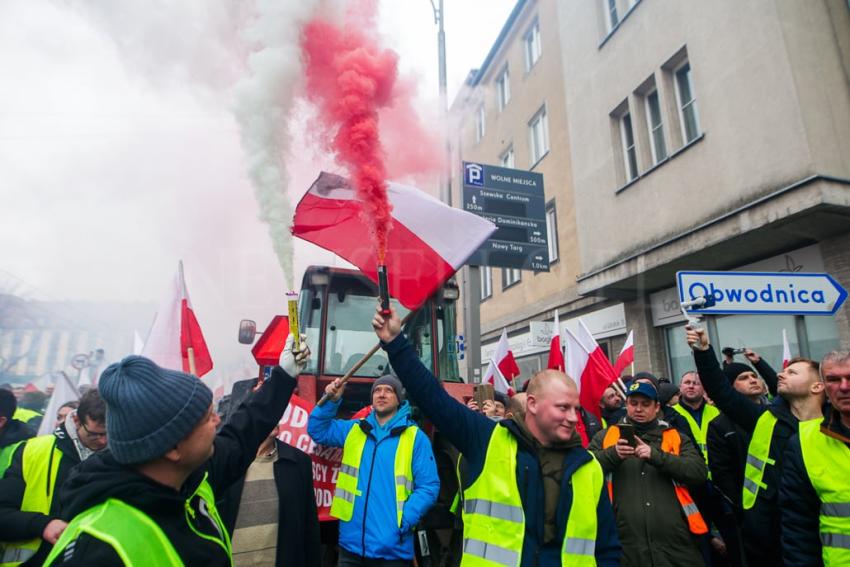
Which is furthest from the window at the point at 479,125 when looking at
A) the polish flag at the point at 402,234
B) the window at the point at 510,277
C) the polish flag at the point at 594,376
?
the polish flag at the point at 402,234

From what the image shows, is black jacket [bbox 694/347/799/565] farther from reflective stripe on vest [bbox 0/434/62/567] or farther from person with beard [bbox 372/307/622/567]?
reflective stripe on vest [bbox 0/434/62/567]

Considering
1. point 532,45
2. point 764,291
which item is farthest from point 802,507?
point 532,45

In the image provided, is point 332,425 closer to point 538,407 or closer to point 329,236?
point 329,236

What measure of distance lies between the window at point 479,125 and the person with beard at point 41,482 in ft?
60.8

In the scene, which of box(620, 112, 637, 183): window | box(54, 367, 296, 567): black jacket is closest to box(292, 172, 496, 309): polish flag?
box(54, 367, 296, 567): black jacket

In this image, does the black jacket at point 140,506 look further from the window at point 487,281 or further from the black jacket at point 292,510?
the window at point 487,281

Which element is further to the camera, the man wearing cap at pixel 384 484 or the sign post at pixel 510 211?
the sign post at pixel 510 211

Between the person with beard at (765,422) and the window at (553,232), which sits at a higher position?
the window at (553,232)

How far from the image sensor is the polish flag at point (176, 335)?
446 centimetres

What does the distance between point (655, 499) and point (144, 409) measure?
3048 mm

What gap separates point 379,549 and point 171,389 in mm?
2266

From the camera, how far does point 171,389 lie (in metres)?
1.68

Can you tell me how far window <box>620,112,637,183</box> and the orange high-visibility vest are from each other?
847 cm

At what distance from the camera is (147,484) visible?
1.52 m
